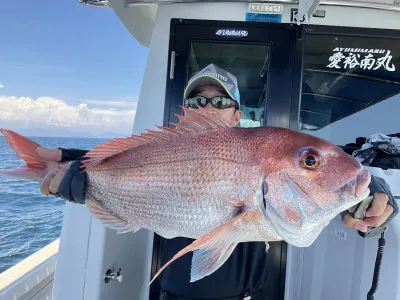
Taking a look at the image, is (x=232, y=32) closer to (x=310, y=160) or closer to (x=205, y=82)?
(x=205, y=82)

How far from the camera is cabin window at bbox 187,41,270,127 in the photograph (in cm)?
260

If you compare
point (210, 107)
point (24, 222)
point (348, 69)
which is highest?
point (348, 69)

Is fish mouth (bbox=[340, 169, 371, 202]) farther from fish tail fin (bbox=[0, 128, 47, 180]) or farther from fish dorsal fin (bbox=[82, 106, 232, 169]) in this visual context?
fish tail fin (bbox=[0, 128, 47, 180])

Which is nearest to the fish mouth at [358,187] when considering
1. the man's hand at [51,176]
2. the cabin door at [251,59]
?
the man's hand at [51,176]

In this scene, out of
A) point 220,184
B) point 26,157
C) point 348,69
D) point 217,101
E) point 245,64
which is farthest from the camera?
point 348,69

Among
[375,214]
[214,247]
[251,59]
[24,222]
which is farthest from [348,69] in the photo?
[24,222]

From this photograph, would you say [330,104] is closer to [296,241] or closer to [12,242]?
[296,241]

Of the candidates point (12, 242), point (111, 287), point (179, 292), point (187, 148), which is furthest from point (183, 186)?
point (12, 242)

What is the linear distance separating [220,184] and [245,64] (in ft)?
6.41

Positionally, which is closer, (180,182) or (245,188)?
(245,188)

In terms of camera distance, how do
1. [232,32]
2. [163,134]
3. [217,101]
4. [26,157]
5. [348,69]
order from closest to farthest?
[163,134] → [26,157] → [217,101] → [232,32] → [348,69]

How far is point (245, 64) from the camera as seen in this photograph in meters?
2.70

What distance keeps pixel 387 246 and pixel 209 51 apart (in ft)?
6.64

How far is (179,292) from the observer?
5.15ft
